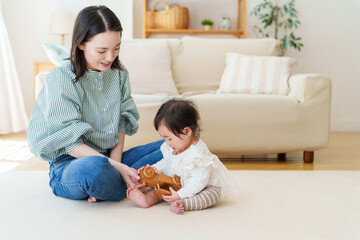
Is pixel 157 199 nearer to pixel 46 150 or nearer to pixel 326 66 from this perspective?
pixel 46 150

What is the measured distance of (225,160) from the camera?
8.86 feet

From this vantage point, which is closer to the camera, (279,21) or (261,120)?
(261,120)

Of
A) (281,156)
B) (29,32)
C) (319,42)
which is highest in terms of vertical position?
(29,32)

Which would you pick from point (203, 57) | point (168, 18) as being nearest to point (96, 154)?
point (203, 57)

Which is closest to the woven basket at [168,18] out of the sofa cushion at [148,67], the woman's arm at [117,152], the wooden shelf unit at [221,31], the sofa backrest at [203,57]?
the wooden shelf unit at [221,31]

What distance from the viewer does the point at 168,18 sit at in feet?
14.3

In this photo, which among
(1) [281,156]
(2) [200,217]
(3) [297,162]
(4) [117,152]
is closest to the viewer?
(2) [200,217]

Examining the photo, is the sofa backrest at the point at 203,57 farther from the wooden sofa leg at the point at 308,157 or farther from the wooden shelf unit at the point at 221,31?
the wooden shelf unit at the point at 221,31

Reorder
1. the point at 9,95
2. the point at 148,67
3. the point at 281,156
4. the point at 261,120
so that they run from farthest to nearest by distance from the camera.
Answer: the point at 9,95
the point at 148,67
the point at 281,156
the point at 261,120

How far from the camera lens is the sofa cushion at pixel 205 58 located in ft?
10.2

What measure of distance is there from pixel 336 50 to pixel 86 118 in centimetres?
348

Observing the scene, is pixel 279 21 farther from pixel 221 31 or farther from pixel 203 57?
pixel 203 57

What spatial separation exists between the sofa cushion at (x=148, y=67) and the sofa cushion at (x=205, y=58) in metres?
0.12

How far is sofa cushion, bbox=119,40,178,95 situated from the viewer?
292 cm
